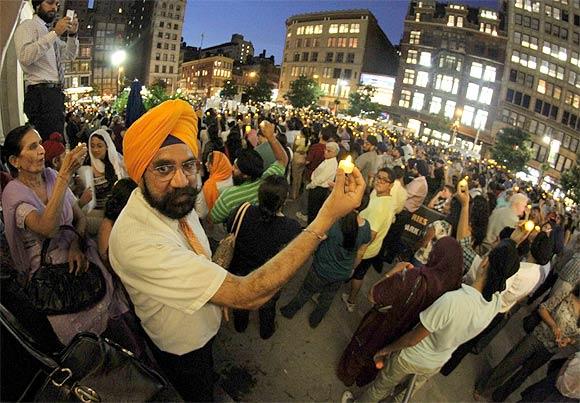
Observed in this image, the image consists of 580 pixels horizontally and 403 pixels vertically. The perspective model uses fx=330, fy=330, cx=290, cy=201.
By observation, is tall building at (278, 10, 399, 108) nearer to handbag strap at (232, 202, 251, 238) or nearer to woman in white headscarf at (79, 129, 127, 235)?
woman in white headscarf at (79, 129, 127, 235)

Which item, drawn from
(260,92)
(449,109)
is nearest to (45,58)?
(260,92)

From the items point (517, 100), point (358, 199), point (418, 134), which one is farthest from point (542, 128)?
point (358, 199)

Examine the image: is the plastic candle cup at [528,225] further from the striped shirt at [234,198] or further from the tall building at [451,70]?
the tall building at [451,70]

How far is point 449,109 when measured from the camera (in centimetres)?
5716

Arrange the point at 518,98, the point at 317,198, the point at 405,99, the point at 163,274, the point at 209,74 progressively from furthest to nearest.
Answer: the point at 209,74, the point at 405,99, the point at 518,98, the point at 317,198, the point at 163,274

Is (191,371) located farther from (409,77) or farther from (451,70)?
(409,77)

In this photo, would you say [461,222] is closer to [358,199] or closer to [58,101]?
[358,199]

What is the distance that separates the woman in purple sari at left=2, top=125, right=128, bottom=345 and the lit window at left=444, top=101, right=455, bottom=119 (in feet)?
206

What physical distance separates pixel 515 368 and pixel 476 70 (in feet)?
210

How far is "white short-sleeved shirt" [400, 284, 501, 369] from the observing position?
112 inches

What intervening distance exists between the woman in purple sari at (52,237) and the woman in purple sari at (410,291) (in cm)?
230

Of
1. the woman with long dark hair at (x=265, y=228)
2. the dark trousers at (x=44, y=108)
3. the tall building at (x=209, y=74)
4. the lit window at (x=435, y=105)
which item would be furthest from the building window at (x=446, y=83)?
the dark trousers at (x=44, y=108)

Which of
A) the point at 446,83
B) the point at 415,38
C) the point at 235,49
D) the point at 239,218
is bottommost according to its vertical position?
the point at 239,218

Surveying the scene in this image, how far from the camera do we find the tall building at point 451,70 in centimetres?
5506
